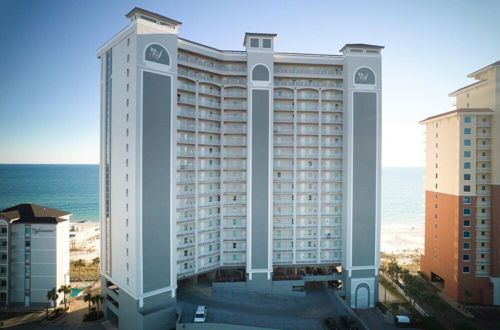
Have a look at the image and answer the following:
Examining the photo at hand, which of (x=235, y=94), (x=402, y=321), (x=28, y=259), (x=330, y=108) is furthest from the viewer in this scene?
(x=330, y=108)

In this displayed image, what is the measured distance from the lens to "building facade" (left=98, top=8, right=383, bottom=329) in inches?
1121

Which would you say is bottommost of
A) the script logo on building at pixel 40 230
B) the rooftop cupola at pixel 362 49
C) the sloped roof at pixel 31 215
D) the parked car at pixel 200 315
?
the parked car at pixel 200 315

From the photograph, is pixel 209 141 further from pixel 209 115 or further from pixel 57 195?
pixel 57 195

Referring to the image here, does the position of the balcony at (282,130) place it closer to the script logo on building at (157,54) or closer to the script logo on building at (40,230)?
the script logo on building at (157,54)

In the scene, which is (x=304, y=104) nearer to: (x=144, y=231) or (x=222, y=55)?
(x=222, y=55)

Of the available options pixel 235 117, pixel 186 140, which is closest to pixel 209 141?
pixel 186 140

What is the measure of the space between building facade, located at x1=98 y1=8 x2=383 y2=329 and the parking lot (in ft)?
7.77

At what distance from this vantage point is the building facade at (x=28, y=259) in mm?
34844

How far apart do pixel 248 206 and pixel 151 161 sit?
13484 mm

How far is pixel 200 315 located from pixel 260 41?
33401 millimetres

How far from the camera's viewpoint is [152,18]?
29.1 metres

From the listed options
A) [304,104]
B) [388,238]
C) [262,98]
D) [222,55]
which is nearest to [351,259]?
[304,104]

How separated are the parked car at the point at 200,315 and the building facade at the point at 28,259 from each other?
69.1 ft

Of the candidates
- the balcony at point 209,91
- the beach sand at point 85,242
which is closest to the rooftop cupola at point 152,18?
the balcony at point 209,91
